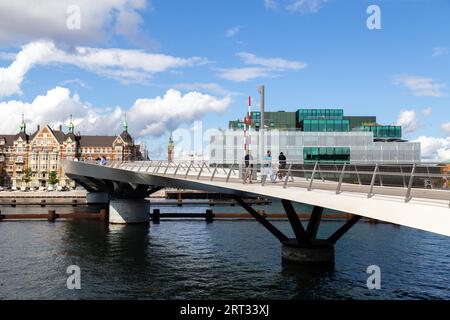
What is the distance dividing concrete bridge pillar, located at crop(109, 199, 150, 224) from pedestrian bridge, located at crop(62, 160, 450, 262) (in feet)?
19.1

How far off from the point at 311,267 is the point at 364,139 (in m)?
78.2

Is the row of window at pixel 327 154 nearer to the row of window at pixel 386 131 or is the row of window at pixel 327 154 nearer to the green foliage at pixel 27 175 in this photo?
the row of window at pixel 386 131

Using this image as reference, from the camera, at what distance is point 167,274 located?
25.0m

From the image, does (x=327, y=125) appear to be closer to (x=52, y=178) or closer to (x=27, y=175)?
(x=52, y=178)

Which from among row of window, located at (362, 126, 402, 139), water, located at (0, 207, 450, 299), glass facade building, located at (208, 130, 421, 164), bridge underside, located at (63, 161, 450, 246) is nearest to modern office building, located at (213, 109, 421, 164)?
glass facade building, located at (208, 130, 421, 164)

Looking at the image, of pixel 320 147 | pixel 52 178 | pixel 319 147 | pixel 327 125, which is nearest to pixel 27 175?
pixel 52 178

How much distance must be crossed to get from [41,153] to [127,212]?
105650mm

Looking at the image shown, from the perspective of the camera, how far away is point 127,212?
5094cm

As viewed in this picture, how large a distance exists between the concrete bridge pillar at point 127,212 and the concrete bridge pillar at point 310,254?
28.1 m

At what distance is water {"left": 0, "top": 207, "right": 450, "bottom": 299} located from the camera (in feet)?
69.5

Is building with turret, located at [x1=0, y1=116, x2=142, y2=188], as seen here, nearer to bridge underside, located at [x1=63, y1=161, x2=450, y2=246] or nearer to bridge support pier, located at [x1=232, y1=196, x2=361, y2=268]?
bridge underside, located at [x1=63, y1=161, x2=450, y2=246]
